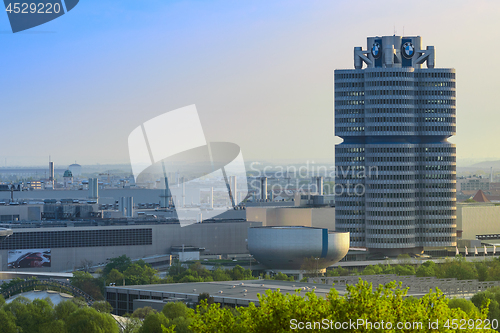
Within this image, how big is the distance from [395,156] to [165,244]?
158 ft

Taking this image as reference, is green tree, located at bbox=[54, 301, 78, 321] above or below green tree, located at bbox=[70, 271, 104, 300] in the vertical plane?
above

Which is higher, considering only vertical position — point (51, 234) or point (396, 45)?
point (396, 45)

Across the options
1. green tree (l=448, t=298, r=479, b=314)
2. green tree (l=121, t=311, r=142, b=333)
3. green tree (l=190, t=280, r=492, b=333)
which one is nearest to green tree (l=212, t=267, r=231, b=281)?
green tree (l=448, t=298, r=479, b=314)

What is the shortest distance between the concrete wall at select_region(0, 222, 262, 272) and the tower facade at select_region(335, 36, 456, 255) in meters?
21.7

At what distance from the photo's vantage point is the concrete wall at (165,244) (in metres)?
145

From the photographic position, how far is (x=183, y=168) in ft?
533

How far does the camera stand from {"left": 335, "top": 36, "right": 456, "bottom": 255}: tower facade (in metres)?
163

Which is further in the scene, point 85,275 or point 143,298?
point 85,275

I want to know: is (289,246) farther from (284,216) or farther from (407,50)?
(407,50)

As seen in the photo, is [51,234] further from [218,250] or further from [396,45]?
[396,45]

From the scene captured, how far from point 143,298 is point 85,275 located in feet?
76.2

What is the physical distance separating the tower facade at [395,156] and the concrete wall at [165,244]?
21.7 meters

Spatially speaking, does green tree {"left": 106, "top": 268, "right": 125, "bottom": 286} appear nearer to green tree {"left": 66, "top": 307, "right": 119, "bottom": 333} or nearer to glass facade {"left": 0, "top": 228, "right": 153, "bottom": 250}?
glass facade {"left": 0, "top": 228, "right": 153, "bottom": 250}

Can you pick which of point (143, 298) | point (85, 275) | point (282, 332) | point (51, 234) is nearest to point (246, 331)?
point (282, 332)
